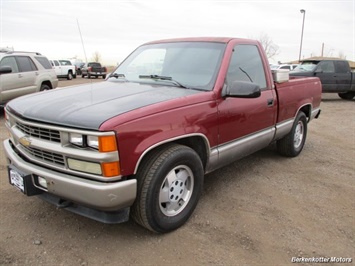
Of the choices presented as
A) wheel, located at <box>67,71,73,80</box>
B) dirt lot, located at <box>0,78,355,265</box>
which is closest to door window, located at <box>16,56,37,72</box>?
dirt lot, located at <box>0,78,355,265</box>

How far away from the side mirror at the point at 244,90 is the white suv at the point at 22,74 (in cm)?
723

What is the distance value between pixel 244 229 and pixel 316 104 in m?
3.53

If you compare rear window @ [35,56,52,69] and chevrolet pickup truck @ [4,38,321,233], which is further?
rear window @ [35,56,52,69]

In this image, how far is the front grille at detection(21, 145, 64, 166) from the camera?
2.58 metres

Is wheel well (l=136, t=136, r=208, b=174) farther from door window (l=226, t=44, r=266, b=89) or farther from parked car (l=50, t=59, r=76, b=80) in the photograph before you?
parked car (l=50, t=59, r=76, b=80)

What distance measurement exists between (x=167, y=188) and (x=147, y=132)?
0.62m

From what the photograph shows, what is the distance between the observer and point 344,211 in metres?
3.52

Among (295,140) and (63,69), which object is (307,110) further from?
(63,69)

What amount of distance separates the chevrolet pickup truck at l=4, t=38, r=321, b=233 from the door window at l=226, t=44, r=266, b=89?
14 mm

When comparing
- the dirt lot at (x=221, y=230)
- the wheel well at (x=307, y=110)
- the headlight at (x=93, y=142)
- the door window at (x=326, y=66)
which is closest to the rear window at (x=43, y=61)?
the dirt lot at (x=221, y=230)

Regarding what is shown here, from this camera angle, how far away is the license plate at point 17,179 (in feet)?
9.11

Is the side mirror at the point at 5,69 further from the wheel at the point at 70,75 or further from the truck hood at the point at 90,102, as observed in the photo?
the wheel at the point at 70,75

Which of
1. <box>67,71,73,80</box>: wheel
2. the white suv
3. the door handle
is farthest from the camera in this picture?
<box>67,71,73,80</box>: wheel

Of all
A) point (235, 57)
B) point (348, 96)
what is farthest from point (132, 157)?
point (348, 96)
